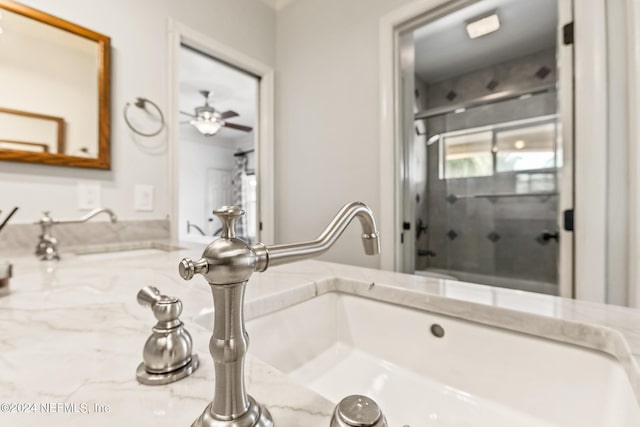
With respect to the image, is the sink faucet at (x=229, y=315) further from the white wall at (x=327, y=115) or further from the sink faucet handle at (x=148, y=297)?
the white wall at (x=327, y=115)

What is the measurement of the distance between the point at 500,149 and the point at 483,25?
1114 mm

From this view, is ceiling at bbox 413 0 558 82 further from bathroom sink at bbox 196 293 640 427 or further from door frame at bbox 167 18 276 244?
bathroom sink at bbox 196 293 640 427

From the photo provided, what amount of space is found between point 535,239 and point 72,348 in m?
2.97

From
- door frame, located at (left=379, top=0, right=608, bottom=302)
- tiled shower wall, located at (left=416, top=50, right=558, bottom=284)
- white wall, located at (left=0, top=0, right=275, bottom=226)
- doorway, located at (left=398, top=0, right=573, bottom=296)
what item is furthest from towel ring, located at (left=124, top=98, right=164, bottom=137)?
tiled shower wall, located at (left=416, top=50, right=558, bottom=284)

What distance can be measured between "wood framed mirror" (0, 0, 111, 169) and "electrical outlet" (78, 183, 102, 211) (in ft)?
0.29

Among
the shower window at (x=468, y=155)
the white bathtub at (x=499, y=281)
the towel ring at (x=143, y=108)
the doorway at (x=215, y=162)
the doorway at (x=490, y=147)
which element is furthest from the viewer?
the doorway at (x=215, y=162)

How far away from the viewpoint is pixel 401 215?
135cm

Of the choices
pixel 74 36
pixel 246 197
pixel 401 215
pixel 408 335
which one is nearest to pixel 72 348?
pixel 408 335

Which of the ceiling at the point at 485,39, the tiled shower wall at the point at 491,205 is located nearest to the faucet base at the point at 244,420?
the ceiling at the point at 485,39

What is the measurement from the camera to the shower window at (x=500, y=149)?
8.06 ft

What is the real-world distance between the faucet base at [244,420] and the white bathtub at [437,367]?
1.01 ft

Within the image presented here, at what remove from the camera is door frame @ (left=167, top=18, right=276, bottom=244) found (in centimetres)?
141

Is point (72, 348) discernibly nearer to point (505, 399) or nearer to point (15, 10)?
point (505, 399)

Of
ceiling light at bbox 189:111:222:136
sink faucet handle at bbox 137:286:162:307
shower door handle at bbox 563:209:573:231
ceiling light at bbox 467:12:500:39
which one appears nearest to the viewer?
sink faucet handle at bbox 137:286:162:307
